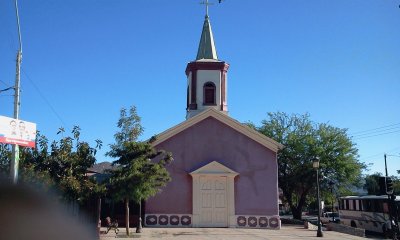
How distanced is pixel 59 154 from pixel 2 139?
304 centimetres

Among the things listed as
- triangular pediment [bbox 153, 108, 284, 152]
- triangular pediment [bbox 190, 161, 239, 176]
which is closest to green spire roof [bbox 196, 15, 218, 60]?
triangular pediment [bbox 153, 108, 284, 152]

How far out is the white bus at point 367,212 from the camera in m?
30.2

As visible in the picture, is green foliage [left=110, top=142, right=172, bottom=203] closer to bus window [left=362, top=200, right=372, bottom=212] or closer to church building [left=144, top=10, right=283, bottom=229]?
church building [left=144, top=10, right=283, bottom=229]

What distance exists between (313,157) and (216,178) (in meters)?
13.3

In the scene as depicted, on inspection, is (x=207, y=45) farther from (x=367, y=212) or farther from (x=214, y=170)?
(x=367, y=212)

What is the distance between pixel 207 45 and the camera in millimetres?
35562

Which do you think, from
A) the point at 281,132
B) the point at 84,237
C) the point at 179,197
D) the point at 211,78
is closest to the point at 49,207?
the point at 84,237

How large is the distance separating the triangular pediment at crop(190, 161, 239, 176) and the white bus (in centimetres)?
1134

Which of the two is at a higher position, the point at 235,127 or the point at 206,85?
the point at 206,85

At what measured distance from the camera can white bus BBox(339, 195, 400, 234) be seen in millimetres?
30188

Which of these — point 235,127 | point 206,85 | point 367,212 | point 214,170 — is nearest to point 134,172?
point 214,170

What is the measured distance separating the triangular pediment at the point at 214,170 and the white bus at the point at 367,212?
1134cm

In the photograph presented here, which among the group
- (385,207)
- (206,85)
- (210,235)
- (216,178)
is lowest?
(210,235)

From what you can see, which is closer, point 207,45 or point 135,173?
point 135,173
